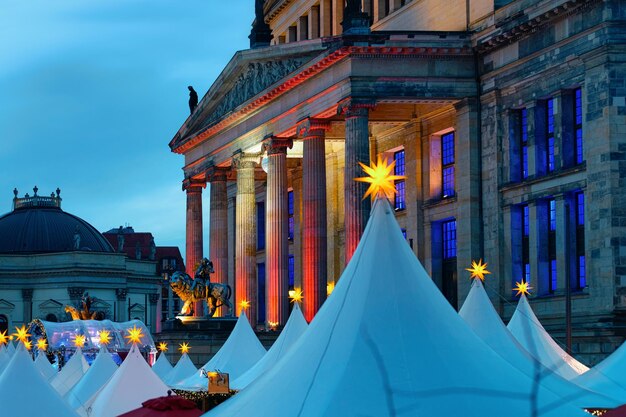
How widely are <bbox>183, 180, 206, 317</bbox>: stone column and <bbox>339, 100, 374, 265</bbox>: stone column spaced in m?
24.1

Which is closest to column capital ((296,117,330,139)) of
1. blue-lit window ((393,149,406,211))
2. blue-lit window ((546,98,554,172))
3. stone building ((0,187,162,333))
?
blue-lit window ((393,149,406,211))

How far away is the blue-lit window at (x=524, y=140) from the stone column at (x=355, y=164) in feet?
22.3

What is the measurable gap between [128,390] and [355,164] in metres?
21.5

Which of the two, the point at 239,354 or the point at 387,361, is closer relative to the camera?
the point at 387,361

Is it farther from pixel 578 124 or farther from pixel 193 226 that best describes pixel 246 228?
pixel 578 124

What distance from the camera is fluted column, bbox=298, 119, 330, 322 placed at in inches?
2653

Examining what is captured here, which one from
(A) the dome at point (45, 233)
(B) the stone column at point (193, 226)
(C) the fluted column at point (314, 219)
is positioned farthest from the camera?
(A) the dome at point (45, 233)

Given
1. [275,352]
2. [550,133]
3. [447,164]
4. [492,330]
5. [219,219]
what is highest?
[550,133]

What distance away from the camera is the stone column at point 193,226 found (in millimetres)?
86125

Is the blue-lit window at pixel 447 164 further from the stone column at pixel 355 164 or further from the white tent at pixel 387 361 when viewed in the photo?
the white tent at pixel 387 361

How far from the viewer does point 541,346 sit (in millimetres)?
42531

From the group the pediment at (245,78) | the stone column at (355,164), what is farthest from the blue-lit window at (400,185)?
the stone column at (355,164)

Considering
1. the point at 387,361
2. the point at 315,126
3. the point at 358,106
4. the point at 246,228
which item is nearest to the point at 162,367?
the point at 315,126

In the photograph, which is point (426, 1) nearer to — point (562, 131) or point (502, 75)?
point (502, 75)
